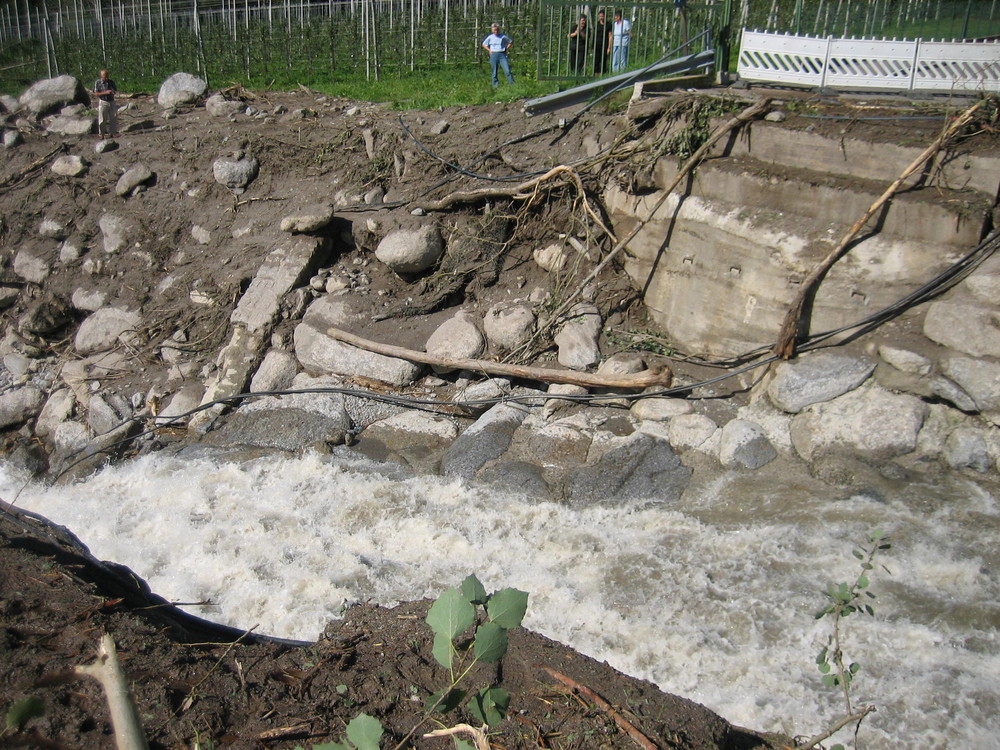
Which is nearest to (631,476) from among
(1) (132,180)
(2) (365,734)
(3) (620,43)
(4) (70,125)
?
(2) (365,734)

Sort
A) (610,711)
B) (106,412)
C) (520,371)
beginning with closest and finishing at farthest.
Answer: (610,711) → (520,371) → (106,412)

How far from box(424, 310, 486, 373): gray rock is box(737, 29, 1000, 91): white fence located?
12.1 ft

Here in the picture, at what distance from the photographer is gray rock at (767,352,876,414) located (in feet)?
20.0

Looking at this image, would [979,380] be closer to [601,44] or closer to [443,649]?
[443,649]

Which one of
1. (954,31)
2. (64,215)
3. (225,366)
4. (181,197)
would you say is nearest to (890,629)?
(225,366)

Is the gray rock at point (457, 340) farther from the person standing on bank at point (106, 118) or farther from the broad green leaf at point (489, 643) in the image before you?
the person standing on bank at point (106, 118)

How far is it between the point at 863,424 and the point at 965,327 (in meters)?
1.01

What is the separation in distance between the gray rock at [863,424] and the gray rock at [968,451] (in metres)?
0.23

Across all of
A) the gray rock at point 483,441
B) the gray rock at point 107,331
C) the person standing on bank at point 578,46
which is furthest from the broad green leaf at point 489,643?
the person standing on bank at point 578,46

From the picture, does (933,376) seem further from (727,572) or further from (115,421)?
(115,421)

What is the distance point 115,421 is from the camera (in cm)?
800

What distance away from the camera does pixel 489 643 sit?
6.56 ft

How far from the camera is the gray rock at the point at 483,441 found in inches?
255

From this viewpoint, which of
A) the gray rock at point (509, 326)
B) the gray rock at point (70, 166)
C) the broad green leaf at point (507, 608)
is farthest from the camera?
the gray rock at point (70, 166)
